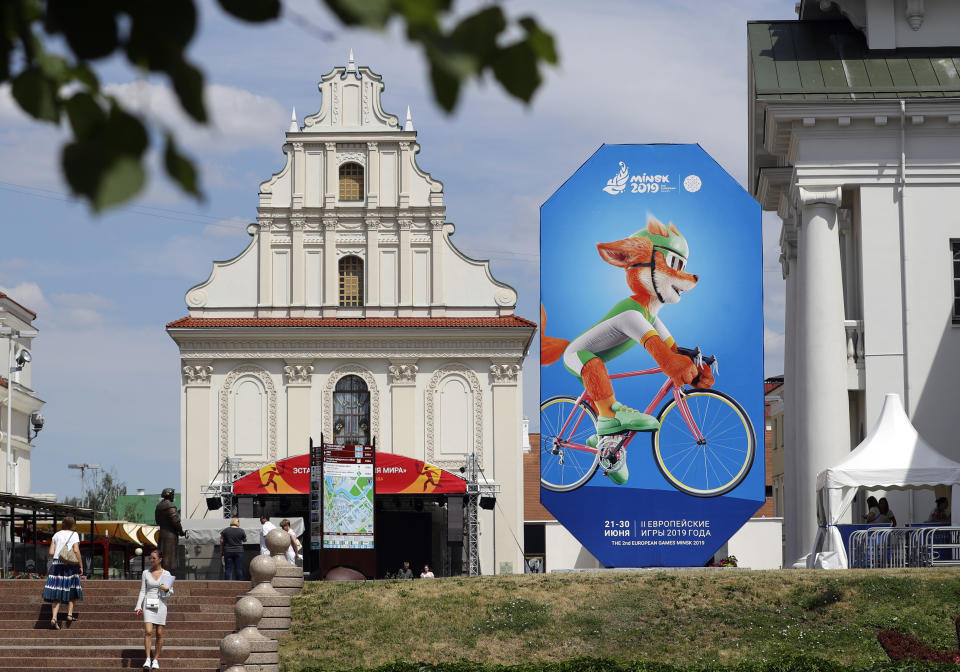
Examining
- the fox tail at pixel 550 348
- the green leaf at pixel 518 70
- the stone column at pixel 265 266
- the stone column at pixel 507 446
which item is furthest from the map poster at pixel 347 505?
the green leaf at pixel 518 70

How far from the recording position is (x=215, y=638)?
22906 mm

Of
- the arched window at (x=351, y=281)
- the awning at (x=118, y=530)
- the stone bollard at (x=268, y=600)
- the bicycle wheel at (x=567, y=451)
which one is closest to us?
the stone bollard at (x=268, y=600)

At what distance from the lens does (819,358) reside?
29641mm

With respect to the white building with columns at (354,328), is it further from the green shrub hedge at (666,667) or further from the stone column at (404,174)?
the green shrub hedge at (666,667)

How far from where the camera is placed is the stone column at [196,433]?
5788 cm

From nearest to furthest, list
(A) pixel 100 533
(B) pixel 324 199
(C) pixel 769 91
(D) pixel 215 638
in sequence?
(D) pixel 215 638 → (C) pixel 769 91 → (A) pixel 100 533 → (B) pixel 324 199

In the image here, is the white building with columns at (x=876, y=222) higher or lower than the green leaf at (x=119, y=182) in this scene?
higher

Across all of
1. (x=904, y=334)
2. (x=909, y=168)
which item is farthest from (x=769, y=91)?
(x=904, y=334)

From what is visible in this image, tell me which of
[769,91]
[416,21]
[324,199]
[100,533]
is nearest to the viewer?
[416,21]

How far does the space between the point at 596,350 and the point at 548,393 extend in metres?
1.13

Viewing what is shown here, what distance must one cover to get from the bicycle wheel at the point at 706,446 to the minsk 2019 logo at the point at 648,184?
362 centimetres

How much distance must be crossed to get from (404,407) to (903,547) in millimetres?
34732

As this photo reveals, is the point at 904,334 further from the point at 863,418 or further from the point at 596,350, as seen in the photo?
the point at 596,350

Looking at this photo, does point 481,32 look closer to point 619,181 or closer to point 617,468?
point 617,468
